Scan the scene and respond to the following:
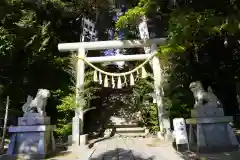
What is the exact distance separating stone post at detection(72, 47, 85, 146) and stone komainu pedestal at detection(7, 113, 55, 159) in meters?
1.72

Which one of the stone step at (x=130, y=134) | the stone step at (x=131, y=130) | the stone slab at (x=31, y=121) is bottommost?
the stone step at (x=130, y=134)

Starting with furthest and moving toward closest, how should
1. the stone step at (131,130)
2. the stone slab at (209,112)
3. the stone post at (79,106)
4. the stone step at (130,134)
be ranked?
the stone step at (131,130)
the stone step at (130,134)
the stone post at (79,106)
the stone slab at (209,112)

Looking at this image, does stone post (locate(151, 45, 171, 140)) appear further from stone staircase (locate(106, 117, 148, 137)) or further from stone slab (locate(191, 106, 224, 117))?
stone slab (locate(191, 106, 224, 117))

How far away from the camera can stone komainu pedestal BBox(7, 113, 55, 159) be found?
240 inches

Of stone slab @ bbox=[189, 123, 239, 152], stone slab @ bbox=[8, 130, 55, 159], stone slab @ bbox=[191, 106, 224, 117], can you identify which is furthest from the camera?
stone slab @ bbox=[8, 130, 55, 159]

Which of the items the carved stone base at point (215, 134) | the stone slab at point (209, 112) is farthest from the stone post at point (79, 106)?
the stone slab at point (209, 112)

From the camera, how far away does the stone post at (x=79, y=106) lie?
7949mm

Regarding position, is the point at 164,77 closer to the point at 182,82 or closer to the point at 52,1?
the point at 182,82

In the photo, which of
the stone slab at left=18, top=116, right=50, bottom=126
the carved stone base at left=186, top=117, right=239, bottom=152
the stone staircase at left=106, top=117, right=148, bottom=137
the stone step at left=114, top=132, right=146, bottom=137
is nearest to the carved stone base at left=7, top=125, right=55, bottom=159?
the stone slab at left=18, top=116, right=50, bottom=126

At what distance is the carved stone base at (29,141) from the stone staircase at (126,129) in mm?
4972

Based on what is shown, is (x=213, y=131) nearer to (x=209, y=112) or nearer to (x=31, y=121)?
(x=209, y=112)

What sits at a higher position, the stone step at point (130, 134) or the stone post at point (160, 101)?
the stone post at point (160, 101)

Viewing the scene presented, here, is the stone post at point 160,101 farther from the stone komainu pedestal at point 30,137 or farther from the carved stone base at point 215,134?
the stone komainu pedestal at point 30,137

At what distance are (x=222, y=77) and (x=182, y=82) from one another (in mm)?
1731
